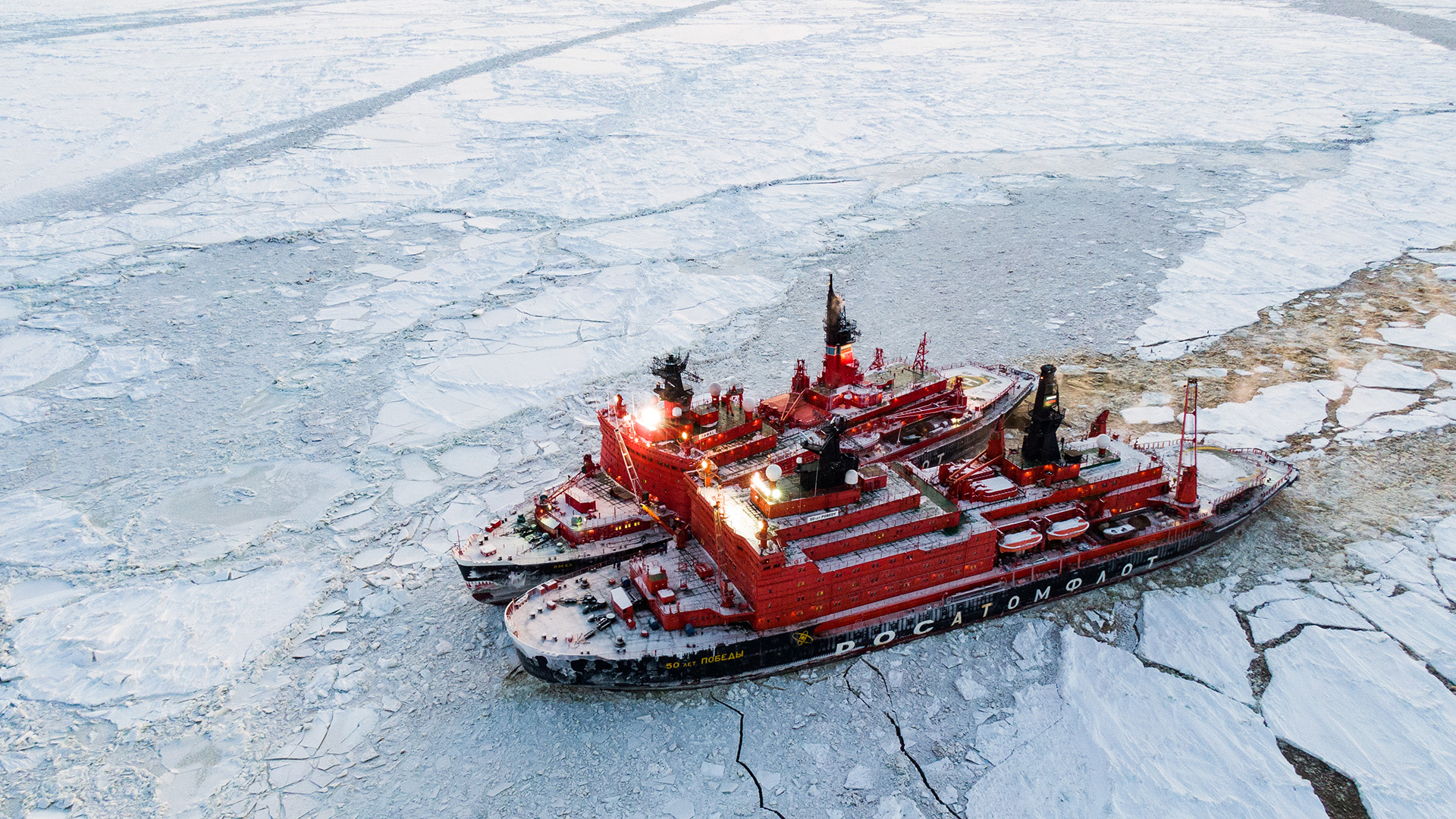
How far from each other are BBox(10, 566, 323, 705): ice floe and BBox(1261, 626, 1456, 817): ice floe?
55.7 feet

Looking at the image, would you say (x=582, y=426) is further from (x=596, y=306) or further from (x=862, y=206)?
(x=862, y=206)

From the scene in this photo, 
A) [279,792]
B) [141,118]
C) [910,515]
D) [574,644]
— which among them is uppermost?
[141,118]

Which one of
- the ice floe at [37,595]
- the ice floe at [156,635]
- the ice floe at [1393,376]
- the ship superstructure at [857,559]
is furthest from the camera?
the ice floe at [1393,376]

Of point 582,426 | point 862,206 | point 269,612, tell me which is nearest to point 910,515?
point 582,426

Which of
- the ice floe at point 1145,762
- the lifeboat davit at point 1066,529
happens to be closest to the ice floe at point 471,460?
the lifeboat davit at point 1066,529

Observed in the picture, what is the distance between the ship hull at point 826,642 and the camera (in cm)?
1391

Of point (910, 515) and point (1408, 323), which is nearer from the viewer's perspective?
point (910, 515)

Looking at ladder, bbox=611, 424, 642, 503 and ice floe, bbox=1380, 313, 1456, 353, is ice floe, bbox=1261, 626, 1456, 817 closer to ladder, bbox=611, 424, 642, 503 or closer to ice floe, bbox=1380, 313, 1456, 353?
ladder, bbox=611, 424, 642, 503

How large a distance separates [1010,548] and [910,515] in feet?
6.26

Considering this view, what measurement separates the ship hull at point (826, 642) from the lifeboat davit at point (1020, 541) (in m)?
0.64

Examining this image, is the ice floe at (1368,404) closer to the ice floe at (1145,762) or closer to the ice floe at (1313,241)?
the ice floe at (1313,241)

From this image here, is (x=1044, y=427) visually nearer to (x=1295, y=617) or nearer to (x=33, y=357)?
(x=1295, y=617)

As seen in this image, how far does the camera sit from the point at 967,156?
41.7 meters

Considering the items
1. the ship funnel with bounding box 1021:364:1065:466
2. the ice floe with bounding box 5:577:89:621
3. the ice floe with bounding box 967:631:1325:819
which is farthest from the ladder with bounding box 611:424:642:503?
the ice floe with bounding box 5:577:89:621
